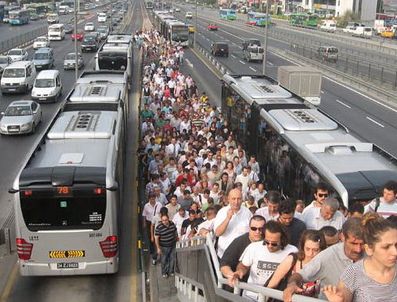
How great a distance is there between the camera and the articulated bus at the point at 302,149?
440 inches

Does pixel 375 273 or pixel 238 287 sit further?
pixel 238 287

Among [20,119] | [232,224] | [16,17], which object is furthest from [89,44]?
[232,224]

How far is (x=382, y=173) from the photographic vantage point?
11258mm

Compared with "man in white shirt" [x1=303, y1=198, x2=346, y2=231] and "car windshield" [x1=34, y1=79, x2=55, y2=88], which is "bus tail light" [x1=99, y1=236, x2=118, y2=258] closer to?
"man in white shirt" [x1=303, y1=198, x2=346, y2=231]

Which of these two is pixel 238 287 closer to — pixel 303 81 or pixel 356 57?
pixel 303 81

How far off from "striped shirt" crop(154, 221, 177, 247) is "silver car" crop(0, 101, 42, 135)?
15896 mm

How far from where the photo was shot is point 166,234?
1145 cm

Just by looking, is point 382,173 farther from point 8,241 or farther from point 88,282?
point 8,241

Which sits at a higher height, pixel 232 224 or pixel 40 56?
pixel 232 224

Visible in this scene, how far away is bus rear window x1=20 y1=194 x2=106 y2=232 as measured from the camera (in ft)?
36.0

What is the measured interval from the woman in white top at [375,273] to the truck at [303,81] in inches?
941

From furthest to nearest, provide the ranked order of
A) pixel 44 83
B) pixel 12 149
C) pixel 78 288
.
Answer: pixel 44 83 < pixel 12 149 < pixel 78 288

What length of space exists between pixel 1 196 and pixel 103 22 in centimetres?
9347

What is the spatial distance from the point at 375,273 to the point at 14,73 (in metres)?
35.3
